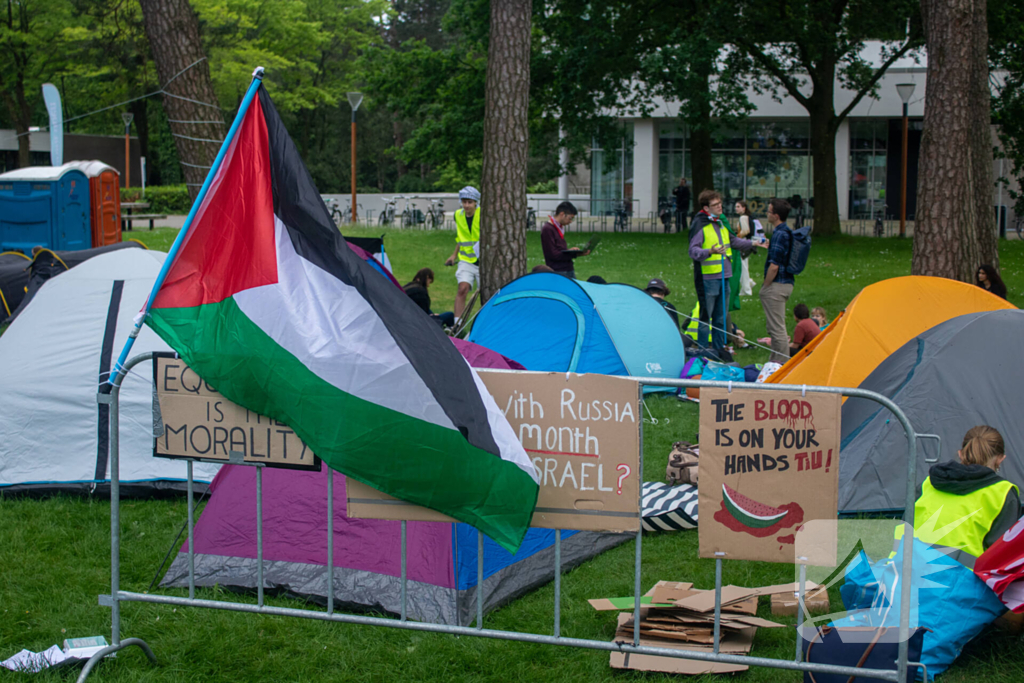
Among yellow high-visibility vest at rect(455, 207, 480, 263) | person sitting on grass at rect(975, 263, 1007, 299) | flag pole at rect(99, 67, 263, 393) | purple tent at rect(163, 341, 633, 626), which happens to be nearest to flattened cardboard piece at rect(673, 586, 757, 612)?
purple tent at rect(163, 341, 633, 626)

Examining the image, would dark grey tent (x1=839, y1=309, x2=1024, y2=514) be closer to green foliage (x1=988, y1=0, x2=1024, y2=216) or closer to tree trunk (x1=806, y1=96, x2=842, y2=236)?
green foliage (x1=988, y1=0, x2=1024, y2=216)

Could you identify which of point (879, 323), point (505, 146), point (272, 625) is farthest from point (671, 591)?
point (505, 146)

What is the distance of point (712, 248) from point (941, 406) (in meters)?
5.35

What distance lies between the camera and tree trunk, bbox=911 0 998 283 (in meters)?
10.7

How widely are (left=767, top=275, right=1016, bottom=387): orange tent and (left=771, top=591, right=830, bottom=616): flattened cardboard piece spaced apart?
246cm

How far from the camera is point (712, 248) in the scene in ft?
35.4

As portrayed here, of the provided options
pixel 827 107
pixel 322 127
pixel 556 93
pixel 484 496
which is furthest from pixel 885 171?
pixel 484 496

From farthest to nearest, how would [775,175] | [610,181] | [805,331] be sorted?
1. [610,181]
2. [775,175]
3. [805,331]

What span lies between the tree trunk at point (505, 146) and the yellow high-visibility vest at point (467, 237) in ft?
5.02

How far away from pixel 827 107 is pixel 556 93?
7.10 m

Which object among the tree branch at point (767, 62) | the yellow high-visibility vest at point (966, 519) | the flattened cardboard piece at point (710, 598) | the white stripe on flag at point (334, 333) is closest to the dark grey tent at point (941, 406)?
the yellow high-visibility vest at point (966, 519)

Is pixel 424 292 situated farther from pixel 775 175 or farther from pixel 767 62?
pixel 775 175

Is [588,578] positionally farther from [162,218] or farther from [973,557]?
[162,218]

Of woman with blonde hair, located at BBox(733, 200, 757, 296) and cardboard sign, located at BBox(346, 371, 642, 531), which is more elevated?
woman with blonde hair, located at BBox(733, 200, 757, 296)
